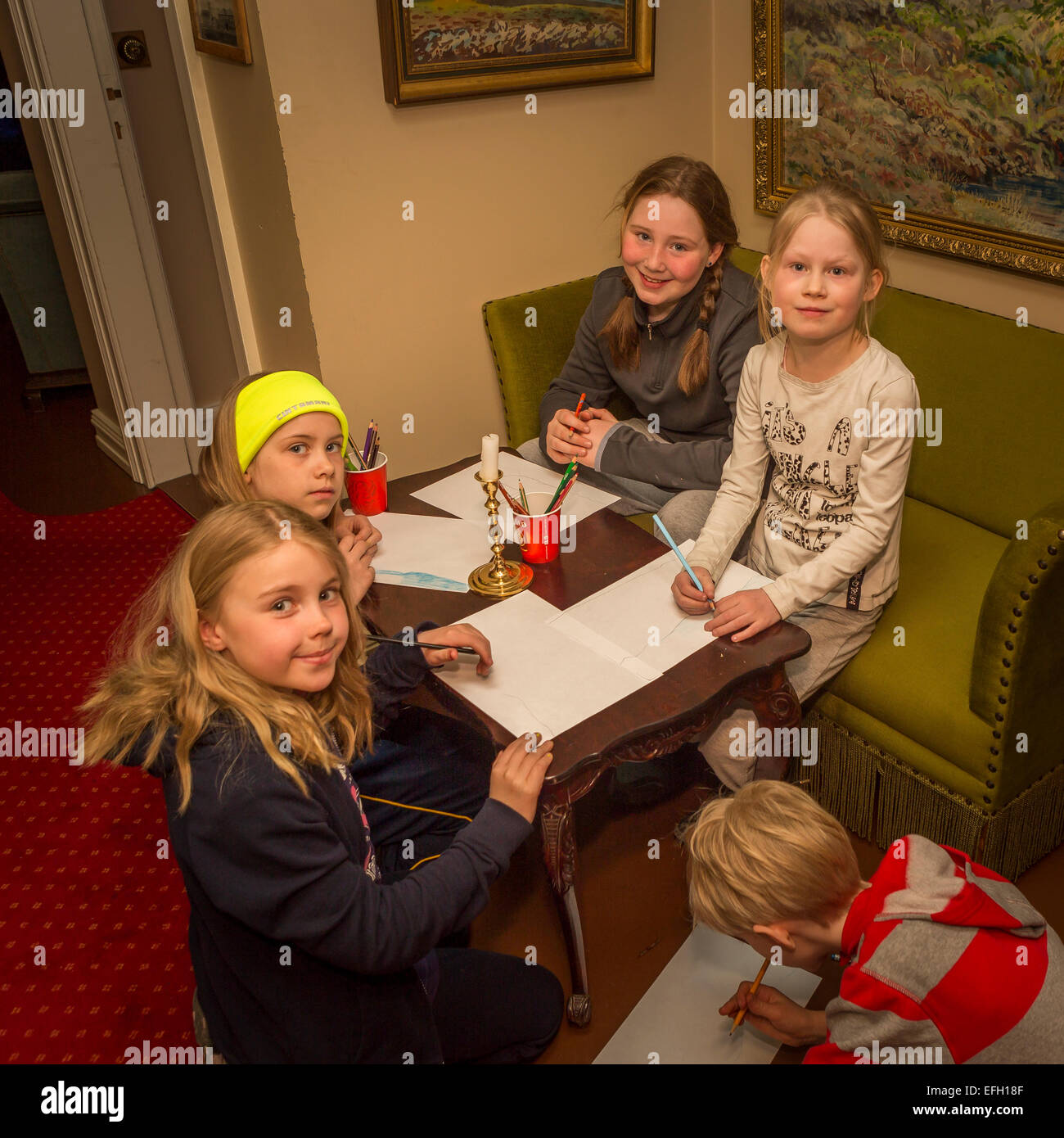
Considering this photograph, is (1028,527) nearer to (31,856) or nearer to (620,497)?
(620,497)

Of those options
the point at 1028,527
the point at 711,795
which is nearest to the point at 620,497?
the point at 711,795

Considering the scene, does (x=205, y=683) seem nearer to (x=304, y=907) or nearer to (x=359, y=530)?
(x=304, y=907)

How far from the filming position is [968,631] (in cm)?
200

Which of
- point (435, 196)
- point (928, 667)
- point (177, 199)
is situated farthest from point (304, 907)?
point (177, 199)

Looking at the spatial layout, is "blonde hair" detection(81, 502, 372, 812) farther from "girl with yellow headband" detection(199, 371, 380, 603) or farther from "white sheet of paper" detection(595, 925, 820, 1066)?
"white sheet of paper" detection(595, 925, 820, 1066)

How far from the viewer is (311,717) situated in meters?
1.32

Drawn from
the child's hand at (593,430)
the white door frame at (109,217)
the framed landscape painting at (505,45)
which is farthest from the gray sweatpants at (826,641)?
the white door frame at (109,217)

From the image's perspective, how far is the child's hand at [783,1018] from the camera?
156cm

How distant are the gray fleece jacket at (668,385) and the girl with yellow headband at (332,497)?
2.29 feet

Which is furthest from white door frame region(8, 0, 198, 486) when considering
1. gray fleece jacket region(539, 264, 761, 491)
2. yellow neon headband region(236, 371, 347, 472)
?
yellow neon headband region(236, 371, 347, 472)

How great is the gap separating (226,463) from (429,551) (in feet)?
1.34

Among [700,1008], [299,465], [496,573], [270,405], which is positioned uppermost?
[270,405]

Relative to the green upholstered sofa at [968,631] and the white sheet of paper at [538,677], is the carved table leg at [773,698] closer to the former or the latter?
the white sheet of paper at [538,677]
